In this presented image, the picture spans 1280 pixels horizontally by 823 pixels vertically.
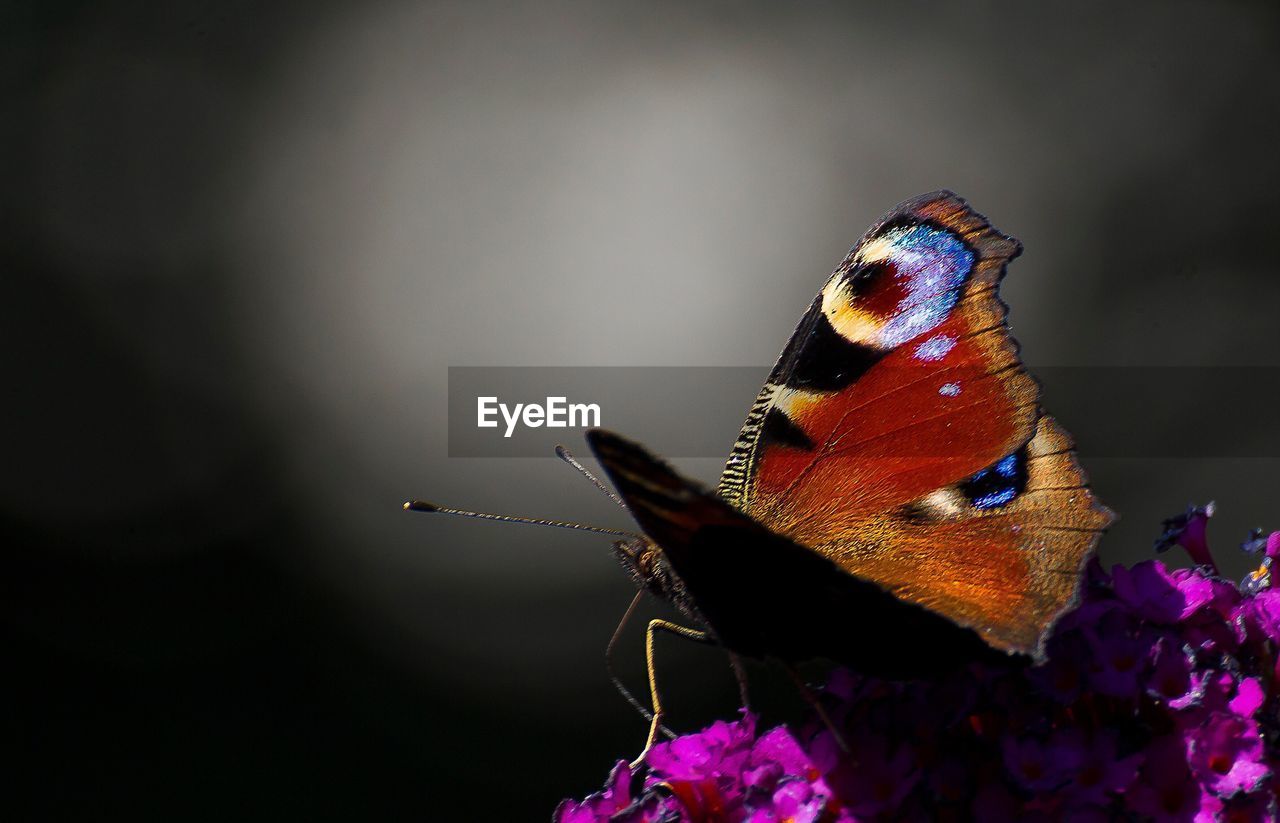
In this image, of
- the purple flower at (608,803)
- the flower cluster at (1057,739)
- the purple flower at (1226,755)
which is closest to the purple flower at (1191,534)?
the flower cluster at (1057,739)

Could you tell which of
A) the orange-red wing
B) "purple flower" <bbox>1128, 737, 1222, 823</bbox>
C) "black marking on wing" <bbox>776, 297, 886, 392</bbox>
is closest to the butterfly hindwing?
the orange-red wing

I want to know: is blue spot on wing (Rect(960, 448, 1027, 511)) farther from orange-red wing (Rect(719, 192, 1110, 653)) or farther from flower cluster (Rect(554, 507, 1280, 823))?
flower cluster (Rect(554, 507, 1280, 823))

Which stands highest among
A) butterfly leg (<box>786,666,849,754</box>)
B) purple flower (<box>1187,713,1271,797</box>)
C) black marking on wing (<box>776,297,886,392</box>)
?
black marking on wing (<box>776,297,886,392</box>)

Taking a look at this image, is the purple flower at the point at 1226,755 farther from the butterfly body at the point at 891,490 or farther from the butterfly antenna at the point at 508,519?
the butterfly antenna at the point at 508,519

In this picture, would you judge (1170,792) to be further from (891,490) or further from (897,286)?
(897,286)

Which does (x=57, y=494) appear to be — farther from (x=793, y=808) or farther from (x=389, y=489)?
(x=793, y=808)

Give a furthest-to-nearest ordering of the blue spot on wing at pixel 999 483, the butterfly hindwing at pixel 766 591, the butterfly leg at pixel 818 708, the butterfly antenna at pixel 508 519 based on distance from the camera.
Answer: the butterfly antenna at pixel 508 519
the blue spot on wing at pixel 999 483
the butterfly leg at pixel 818 708
the butterfly hindwing at pixel 766 591

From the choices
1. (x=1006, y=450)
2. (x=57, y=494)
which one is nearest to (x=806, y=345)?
(x=1006, y=450)
